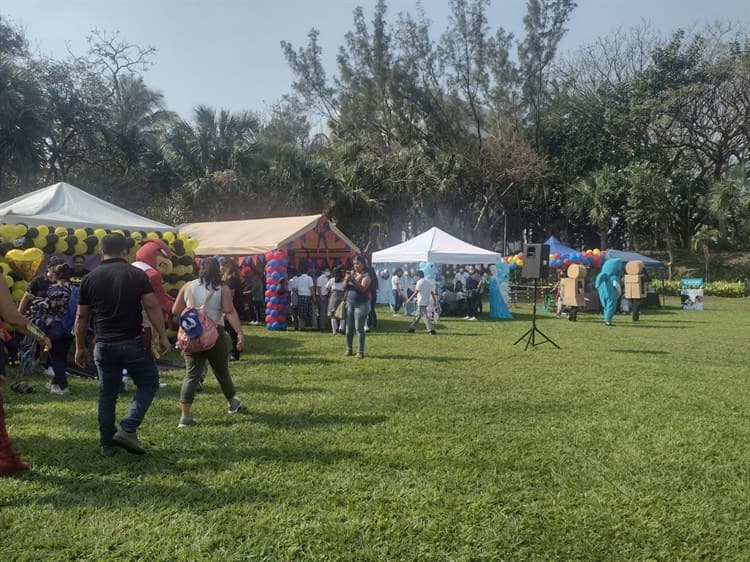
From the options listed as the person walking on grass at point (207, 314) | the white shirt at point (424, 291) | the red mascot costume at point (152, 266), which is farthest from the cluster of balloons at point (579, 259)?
the person walking on grass at point (207, 314)

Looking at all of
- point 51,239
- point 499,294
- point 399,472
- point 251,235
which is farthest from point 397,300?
point 399,472

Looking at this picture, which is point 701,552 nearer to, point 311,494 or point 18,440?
point 311,494

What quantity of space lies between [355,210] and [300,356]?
15.8 meters

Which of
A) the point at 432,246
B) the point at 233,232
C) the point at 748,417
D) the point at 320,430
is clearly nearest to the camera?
the point at 320,430

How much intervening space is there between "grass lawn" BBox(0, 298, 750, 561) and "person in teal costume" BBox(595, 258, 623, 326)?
6921mm

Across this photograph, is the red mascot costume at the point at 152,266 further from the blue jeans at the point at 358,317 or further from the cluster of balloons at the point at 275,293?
the cluster of balloons at the point at 275,293

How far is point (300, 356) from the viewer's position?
30.9 ft

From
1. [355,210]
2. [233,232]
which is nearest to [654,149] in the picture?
[355,210]

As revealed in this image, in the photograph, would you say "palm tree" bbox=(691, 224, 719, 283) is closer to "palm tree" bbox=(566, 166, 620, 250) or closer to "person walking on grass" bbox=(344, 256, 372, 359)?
"palm tree" bbox=(566, 166, 620, 250)

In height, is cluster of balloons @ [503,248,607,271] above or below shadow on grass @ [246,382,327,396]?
above

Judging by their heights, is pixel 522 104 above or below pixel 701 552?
above

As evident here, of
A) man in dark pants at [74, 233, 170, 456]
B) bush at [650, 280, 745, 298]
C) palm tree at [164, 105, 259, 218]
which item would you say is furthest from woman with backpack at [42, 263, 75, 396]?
bush at [650, 280, 745, 298]

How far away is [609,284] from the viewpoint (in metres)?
14.8

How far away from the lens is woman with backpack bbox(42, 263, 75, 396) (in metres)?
6.38
